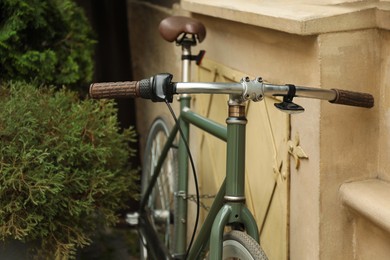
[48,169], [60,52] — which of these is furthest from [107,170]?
[60,52]

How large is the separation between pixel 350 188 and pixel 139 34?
3.77m

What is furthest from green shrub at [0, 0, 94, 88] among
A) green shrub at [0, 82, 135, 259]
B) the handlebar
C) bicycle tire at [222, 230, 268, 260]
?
bicycle tire at [222, 230, 268, 260]

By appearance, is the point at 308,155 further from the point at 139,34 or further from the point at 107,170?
the point at 139,34

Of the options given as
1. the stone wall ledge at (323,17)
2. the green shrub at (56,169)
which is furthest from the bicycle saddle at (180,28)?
the stone wall ledge at (323,17)

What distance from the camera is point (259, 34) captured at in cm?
353

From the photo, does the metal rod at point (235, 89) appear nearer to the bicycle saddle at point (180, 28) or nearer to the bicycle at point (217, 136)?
the bicycle at point (217, 136)

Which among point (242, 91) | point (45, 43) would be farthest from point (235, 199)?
point (45, 43)

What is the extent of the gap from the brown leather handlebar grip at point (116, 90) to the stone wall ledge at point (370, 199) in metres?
0.87

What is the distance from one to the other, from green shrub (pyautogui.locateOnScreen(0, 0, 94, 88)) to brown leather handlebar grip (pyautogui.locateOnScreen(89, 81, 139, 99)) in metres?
1.75

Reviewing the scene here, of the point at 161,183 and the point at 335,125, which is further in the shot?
the point at 161,183

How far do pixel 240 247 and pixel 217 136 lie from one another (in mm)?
729

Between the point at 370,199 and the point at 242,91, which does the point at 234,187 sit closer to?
the point at 242,91

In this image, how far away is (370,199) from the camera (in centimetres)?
281

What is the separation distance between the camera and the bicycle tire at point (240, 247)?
2816 mm
